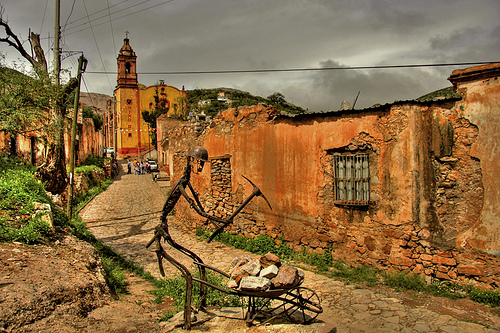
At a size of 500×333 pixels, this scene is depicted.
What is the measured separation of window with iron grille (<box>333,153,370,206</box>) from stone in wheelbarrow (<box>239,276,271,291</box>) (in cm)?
424

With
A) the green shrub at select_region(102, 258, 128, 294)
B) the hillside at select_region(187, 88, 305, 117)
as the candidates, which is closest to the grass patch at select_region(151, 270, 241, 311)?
the green shrub at select_region(102, 258, 128, 294)

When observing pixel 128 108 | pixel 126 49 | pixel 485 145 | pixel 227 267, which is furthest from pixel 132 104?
pixel 485 145

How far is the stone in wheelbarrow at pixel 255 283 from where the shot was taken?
14.0 ft

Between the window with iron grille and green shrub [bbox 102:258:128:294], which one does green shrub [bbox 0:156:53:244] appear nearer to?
green shrub [bbox 102:258:128:294]

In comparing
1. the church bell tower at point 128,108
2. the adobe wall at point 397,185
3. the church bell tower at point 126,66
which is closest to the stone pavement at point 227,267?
the adobe wall at point 397,185

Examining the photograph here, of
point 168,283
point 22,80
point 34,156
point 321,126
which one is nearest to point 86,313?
point 168,283

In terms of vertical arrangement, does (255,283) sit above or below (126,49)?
below

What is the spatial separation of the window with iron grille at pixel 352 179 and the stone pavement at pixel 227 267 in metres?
1.89

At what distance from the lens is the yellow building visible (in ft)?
167

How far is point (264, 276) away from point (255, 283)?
199mm

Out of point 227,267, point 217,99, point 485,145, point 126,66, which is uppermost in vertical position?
point 126,66

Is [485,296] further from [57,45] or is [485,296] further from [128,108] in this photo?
[128,108]

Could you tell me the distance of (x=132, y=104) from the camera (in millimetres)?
51219

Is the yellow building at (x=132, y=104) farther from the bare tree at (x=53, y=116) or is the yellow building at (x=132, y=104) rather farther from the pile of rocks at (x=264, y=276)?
the pile of rocks at (x=264, y=276)
